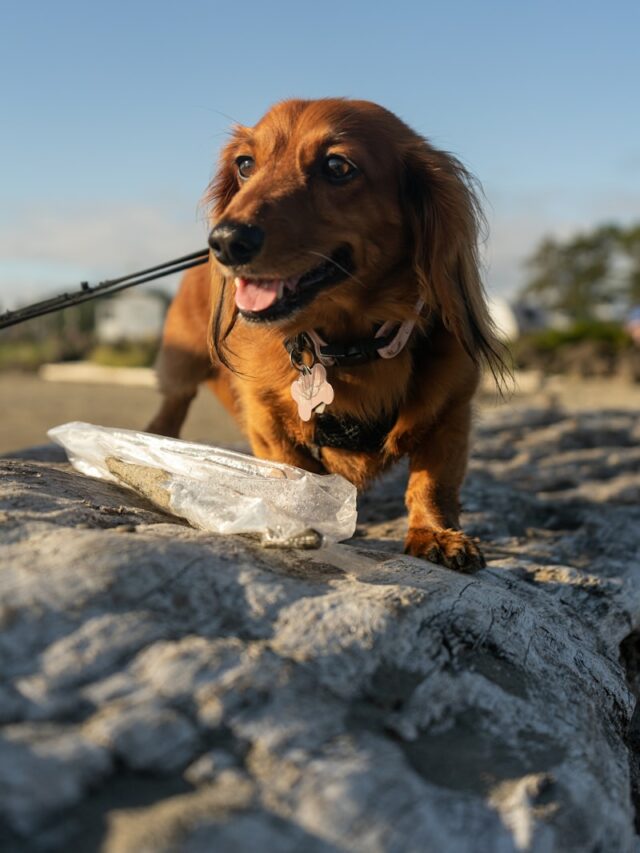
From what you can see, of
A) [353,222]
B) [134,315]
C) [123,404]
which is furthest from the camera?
[134,315]

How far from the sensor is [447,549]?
92.2 inches

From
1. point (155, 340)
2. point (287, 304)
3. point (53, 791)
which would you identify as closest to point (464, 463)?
point (287, 304)

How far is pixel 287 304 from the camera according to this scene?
2346 mm

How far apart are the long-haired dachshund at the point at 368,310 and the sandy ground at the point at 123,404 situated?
16.3 feet

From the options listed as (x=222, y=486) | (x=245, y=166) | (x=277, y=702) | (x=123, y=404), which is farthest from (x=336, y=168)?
(x=123, y=404)

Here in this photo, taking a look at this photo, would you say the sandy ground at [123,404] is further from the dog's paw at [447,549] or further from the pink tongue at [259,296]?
the pink tongue at [259,296]

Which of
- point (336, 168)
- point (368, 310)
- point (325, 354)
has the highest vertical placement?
point (336, 168)

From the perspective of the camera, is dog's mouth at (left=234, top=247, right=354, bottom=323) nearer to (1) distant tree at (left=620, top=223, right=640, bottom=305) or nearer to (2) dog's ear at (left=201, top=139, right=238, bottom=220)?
(2) dog's ear at (left=201, top=139, right=238, bottom=220)

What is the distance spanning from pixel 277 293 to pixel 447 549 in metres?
0.82

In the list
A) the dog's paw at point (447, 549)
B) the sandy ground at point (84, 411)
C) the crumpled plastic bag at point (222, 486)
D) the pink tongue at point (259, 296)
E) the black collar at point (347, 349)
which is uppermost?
the pink tongue at point (259, 296)

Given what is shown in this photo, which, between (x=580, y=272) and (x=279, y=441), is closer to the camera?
(x=279, y=441)

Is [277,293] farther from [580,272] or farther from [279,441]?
[580,272]

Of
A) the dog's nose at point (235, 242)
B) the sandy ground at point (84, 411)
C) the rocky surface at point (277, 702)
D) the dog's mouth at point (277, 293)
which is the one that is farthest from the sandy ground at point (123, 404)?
the rocky surface at point (277, 702)

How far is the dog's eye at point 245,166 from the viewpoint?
269cm
